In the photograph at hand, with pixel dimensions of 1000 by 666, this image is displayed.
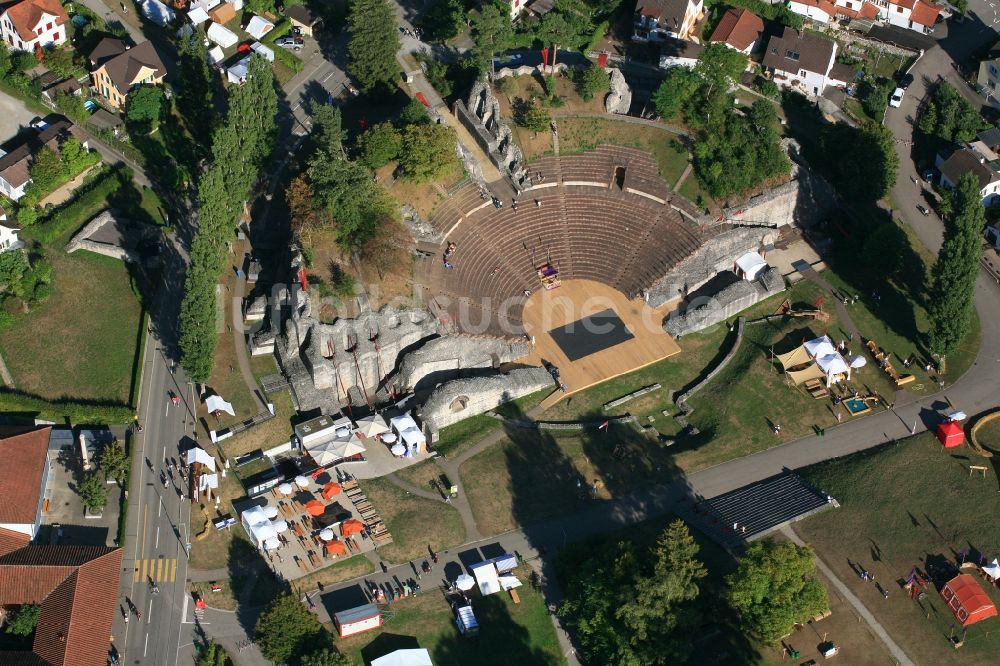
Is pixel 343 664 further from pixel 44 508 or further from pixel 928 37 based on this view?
pixel 928 37

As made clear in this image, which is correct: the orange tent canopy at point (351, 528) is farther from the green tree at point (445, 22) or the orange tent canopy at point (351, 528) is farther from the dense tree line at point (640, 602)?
the green tree at point (445, 22)

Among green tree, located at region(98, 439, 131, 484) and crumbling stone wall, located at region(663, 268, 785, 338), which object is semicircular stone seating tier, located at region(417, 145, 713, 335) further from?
green tree, located at region(98, 439, 131, 484)

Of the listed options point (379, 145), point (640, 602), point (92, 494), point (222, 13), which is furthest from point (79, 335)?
point (640, 602)

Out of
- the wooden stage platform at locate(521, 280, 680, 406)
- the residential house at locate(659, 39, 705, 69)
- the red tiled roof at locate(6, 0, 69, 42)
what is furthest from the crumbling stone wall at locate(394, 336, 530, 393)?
the red tiled roof at locate(6, 0, 69, 42)

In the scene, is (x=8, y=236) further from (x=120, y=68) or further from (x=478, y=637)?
(x=478, y=637)

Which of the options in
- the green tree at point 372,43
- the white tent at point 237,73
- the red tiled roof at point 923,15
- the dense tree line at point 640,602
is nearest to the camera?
the dense tree line at point 640,602

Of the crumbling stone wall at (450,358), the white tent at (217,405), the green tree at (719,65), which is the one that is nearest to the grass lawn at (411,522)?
the crumbling stone wall at (450,358)

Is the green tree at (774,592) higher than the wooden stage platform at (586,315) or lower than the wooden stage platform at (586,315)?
lower
